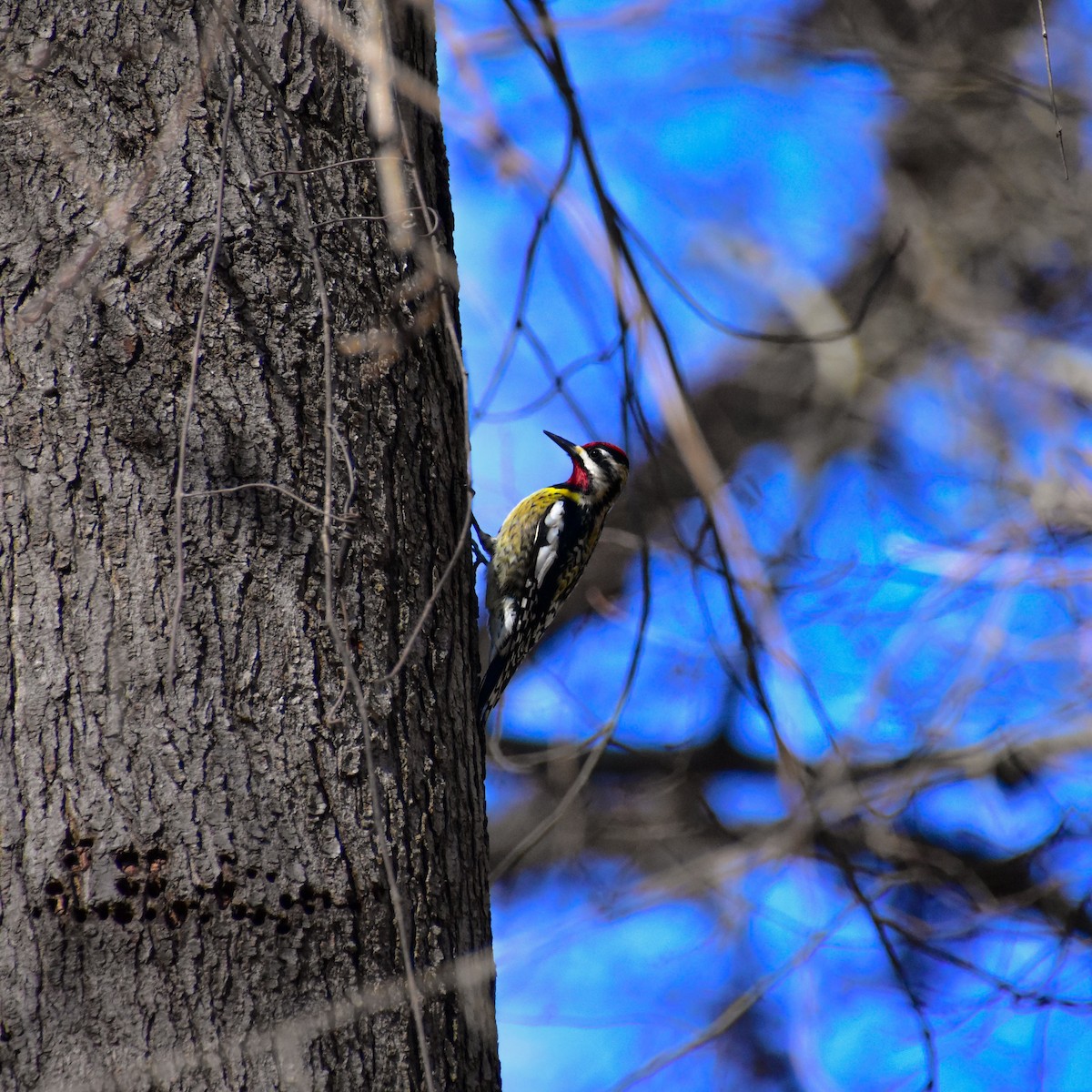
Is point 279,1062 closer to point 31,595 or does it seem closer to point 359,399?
point 31,595

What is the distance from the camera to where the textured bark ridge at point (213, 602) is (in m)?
1.92

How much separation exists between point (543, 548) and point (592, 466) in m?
0.66

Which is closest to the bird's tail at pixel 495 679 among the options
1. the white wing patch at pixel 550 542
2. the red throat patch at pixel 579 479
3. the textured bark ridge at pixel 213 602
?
the white wing patch at pixel 550 542

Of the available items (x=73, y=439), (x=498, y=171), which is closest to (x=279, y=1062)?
(x=73, y=439)

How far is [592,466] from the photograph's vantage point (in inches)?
222

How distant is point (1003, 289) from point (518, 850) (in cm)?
581

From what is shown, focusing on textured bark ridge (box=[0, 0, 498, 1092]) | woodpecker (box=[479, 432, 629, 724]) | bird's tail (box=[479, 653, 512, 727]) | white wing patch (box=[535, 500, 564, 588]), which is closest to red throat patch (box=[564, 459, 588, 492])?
woodpecker (box=[479, 432, 629, 724])

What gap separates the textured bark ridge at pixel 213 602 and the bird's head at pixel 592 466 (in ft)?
9.83

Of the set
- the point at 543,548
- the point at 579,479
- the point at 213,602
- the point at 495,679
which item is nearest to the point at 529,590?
the point at 543,548

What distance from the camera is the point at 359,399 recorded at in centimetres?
245

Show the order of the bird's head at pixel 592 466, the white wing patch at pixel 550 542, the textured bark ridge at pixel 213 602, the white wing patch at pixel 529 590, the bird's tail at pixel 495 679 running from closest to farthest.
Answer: the textured bark ridge at pixel 213 602
the bird's tail at pixel 495 679
the white wing patch at pixel 529 590
the white wing patch at pixel 550 542
the bird's head at pixel 592 466

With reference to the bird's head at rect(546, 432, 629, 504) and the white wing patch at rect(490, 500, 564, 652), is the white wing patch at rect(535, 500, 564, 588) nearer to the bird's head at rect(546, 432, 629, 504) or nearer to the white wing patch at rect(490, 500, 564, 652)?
the white wing patch at rect(490, 500, 564, 652)

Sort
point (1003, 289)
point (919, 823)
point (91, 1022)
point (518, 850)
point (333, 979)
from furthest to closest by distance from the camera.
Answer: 1. point (1003, 289)
2. point (919, 823)
3. point (518, 850)
4. point (333, 979)
5. point (91, 1022)

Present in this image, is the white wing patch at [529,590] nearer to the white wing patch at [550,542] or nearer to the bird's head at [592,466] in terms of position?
the white wing patch at [550,542]
